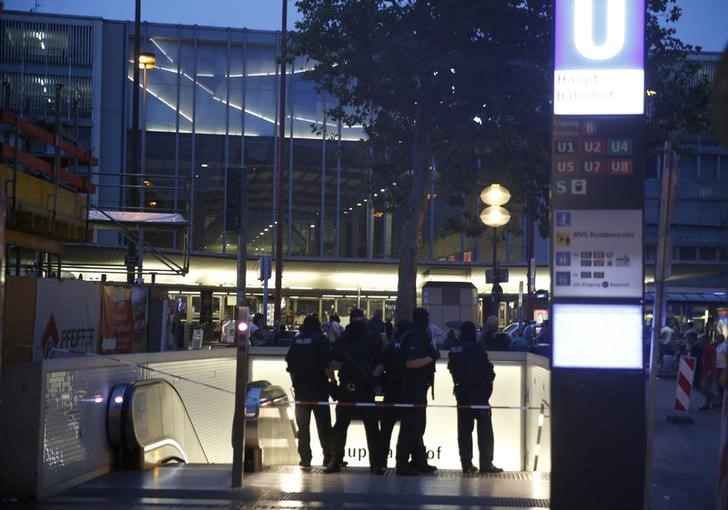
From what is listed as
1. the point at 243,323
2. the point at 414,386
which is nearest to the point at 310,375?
the point at 414,386

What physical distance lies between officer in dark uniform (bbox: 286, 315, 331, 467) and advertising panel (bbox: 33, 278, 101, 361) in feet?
8.27

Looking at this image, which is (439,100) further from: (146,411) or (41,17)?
(41,17)

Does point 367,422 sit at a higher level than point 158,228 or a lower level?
lower

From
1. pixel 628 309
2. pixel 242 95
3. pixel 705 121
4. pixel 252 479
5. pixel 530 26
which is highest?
pixel 242 95

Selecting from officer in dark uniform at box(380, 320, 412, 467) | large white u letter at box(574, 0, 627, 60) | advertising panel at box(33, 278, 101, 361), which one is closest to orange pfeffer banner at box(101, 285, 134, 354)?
advertising panel at box(33, 278, 101, 361)

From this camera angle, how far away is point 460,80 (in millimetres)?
20781

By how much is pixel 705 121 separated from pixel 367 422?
36.8 feet

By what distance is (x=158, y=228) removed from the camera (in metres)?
19.3

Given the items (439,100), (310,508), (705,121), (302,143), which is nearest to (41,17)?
(302,143)

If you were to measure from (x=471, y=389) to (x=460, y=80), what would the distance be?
31.4 ft

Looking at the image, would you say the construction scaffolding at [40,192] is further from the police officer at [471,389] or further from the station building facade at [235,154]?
the station building facade at [235,154]

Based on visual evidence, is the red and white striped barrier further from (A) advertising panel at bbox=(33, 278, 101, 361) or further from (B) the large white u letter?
(B) the large white u letter

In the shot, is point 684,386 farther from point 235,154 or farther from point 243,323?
point 235,154

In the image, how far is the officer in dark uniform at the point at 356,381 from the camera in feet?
41.6
